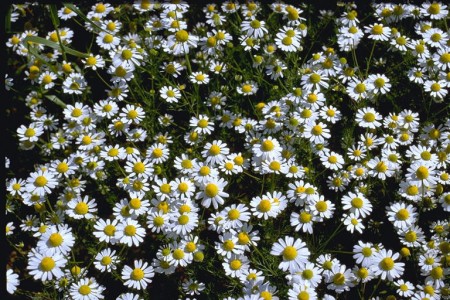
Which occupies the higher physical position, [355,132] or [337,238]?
[355,132]

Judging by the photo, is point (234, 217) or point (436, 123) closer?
point (234, 217)

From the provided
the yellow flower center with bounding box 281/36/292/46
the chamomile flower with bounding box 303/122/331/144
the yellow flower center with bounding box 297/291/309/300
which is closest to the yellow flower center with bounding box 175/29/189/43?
the yellow flower center with bounding box 281/36/292/46

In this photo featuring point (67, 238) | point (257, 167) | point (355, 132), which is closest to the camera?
point (67, 238)

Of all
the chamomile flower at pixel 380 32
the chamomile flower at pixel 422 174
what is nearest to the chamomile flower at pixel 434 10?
the chamomile flower at pixel 380 32

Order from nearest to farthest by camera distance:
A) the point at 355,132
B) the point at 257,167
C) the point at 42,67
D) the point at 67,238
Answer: the point at 67,238
the point at 257,167
the point at 355,132
the point at 42,67

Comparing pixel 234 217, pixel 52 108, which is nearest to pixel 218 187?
pixel 234 217

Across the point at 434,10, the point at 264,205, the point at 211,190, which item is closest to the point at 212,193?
the point at 211,190

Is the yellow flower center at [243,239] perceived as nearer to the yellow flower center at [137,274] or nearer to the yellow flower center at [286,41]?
the yellow flower center at [137,274]

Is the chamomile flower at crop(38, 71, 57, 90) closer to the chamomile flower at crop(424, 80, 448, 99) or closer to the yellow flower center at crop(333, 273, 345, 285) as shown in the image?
the yellow flower center at crop(333, 273, 345, 285)

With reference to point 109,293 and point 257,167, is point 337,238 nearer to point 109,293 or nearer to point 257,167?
point 257,167
